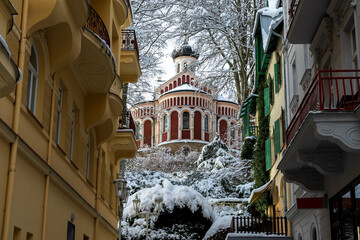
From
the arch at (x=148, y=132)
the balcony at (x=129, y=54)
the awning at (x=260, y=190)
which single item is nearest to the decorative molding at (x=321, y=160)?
the balcony at (x=129, y=54)

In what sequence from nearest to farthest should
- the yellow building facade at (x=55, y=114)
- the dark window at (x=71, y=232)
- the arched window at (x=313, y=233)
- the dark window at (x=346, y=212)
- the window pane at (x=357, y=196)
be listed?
the yellow building facade at (x=55, y=114)
the window pane at (x=357, y=196)
the dark window at (x=346, y=212)
the dark window at (x=71, y=232)
the arched window at (x=313, y=233)

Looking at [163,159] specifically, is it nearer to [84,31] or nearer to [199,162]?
[199,162]

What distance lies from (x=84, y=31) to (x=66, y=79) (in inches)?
70.3

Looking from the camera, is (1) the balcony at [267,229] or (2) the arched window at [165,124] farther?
(2) the arched window at [165,124]

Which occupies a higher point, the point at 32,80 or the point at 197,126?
the point at 197,126

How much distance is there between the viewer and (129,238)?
110 feet

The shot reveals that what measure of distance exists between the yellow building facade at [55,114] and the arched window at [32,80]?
0.8 inches

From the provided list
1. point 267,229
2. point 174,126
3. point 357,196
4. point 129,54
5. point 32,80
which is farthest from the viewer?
point 174,126

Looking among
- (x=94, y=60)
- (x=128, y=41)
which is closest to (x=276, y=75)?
(x=128, y=41)

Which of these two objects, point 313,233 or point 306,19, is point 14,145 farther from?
point 313,233

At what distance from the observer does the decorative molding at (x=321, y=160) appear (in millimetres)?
12961

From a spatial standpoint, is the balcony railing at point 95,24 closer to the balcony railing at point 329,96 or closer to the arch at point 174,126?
the balcony railing at point 329,96

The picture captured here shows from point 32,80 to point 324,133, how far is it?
5591 mm

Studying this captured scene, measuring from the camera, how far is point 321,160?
13031 mm
